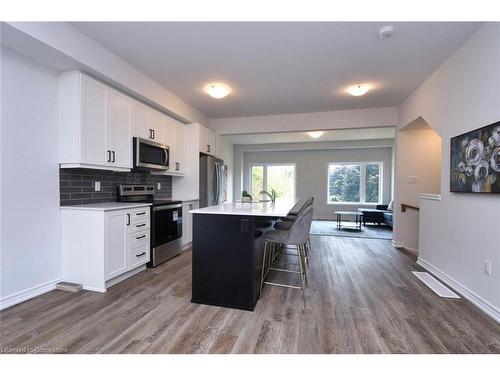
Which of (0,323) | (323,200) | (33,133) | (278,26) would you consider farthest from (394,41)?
(323,200)

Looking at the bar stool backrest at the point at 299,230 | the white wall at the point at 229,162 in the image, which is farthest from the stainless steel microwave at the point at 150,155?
the white wall at the point at 229,162

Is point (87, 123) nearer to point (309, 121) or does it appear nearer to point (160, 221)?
point (160, 221)

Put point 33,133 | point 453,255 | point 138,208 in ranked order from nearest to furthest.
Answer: point 33,133 → point 453,255 → point 138,208

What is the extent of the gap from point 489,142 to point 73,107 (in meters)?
3.94

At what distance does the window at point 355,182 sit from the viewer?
24.3ft

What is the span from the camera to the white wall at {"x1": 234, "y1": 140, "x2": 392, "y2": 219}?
287 inches

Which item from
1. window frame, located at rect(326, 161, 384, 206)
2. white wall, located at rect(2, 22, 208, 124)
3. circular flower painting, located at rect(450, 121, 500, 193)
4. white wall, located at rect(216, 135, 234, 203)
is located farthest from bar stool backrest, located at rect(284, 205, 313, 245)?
window frame, located at rect(326, 161, 384, 206)

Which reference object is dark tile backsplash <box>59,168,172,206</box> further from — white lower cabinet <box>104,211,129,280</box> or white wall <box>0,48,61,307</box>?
white lower cabinet <box>104,211,129,280</box>

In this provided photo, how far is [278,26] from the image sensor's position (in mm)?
2072

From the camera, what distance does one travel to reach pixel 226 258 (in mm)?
2115

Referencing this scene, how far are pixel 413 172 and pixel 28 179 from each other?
5315 mm

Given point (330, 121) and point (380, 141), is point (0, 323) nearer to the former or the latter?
point (330, 121)

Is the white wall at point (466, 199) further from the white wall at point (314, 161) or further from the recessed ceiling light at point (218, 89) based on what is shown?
the white wall at point (314, 161)

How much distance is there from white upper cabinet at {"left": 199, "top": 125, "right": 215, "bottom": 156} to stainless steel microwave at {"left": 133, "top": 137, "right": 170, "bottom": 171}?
875 mm
